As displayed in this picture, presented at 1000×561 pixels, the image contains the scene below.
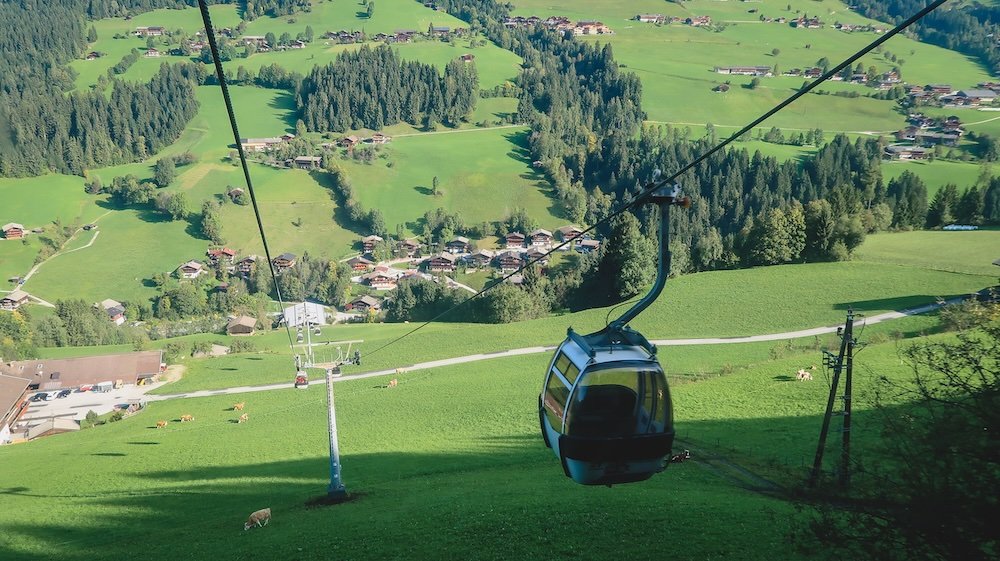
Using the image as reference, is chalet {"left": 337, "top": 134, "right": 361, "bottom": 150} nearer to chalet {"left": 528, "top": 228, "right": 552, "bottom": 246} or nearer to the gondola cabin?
chalet {"left": 528, "top": 228, "right": 552, "bottom": 246}

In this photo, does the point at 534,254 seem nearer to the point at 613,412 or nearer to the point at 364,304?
the point at 364,304

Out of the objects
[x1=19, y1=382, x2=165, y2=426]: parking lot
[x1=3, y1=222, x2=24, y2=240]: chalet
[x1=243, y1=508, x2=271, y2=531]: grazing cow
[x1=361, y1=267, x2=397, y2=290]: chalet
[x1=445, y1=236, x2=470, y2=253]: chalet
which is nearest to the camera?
[x1=243, y1=508, x2=271, y2=531]: grazing cow

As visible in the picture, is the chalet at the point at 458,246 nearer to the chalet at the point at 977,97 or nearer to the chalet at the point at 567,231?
the chalet at the point at 567,231

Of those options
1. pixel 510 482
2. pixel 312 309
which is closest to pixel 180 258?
pixel 312 309

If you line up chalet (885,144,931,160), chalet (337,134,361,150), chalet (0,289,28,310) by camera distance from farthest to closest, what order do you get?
chalet (337,134,361,150) → chalet (885,144,931,160) → chalet (0,289,28,310)

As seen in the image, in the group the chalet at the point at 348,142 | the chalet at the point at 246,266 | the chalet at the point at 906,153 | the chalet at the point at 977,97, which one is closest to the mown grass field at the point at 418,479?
the chalet at the point at 246,266

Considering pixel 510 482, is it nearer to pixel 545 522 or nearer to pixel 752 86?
pixel 545 522

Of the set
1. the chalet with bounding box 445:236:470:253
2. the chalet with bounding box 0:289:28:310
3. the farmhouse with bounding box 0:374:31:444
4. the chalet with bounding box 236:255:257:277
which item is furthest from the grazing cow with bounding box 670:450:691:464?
the chalet with bounding box 0:289:28:310
